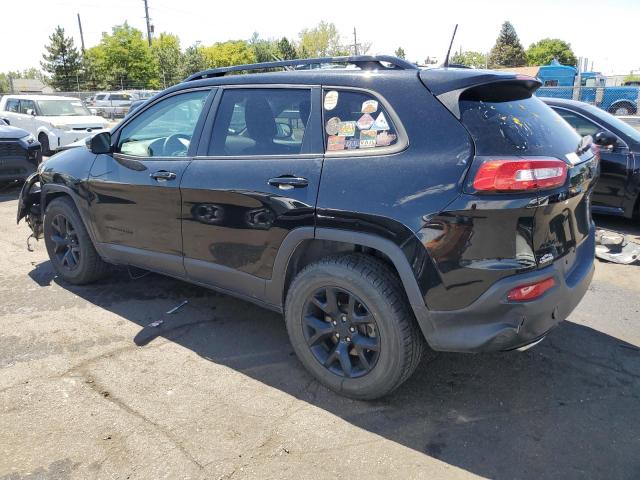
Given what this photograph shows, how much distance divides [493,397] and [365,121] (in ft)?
5.74

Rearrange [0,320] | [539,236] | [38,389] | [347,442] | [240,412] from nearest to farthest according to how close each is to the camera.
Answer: [539,236], [347,442], [240,412], [38,389], [0,320]

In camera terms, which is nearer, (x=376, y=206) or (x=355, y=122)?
(x=376, y=206)

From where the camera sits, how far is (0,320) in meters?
4.16

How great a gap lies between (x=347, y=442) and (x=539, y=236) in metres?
1.40

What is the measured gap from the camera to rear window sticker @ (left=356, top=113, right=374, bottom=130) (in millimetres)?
2838

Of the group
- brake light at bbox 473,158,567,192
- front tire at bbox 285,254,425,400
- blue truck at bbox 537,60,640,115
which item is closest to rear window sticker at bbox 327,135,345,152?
front tire at bbox 285,254,425,400

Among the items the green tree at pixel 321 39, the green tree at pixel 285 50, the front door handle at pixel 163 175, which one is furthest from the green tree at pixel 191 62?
the front door handle at pixel 163 175

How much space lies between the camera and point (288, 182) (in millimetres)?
3008


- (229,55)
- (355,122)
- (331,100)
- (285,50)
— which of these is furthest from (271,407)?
(229,55)

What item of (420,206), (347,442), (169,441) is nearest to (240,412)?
(169,441)

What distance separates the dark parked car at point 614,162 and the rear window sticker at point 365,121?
417 cm

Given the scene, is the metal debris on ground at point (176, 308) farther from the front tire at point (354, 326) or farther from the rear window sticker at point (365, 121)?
the rear window sticker at point (365, 121)

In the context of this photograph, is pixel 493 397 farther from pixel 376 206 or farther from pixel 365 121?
pixel 365 121

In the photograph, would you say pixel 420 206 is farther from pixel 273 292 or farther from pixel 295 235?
pixel 273 292
